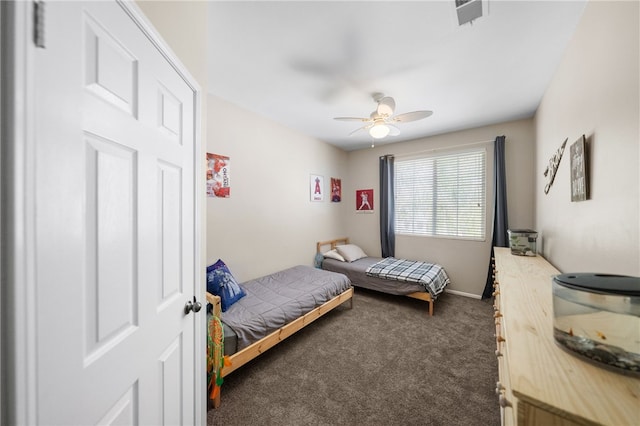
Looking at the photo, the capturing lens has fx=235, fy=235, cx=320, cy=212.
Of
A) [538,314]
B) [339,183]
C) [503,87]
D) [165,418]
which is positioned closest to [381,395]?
[538,314]

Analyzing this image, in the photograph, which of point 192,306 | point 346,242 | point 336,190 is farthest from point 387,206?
point 192,306

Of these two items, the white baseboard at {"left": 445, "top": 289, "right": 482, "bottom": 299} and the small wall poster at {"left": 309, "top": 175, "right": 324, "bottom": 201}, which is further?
the small wall poster at {"left": 309, "top": 175, "right": 324, "bottom": 201}

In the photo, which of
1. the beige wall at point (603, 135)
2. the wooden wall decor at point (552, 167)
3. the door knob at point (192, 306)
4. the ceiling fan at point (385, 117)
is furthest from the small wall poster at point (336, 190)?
the door knob at point (192, 306)

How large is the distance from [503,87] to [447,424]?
2.97 metres

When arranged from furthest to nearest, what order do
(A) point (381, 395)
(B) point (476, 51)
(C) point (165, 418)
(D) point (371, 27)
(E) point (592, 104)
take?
1. (B) point (476, 51)
2. (A) point (381, 395)
3. (D) point (371, 27)
4. (E) point (592, 104)
5. (C) point (165, 418)

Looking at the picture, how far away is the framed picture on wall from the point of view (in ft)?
4.44

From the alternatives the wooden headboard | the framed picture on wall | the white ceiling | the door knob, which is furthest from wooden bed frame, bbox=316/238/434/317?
the door knob

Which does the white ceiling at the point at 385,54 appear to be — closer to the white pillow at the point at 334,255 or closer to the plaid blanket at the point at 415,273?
the plaid blanket at the point at 415,273

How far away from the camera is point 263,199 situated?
3.28 meters

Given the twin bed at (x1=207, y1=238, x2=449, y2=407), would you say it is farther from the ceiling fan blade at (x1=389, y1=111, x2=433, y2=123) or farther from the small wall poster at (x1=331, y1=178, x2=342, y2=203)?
the ceiling fan blade at (x1=389, y1=111, x2=433, y2=123)

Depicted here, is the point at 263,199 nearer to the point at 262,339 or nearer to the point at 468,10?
the point at 262,339

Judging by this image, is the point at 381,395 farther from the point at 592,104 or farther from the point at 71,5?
the point at 71,5

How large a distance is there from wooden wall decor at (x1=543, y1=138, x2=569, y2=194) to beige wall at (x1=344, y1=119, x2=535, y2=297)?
3.02 feet

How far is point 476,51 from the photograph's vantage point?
1.87 m
